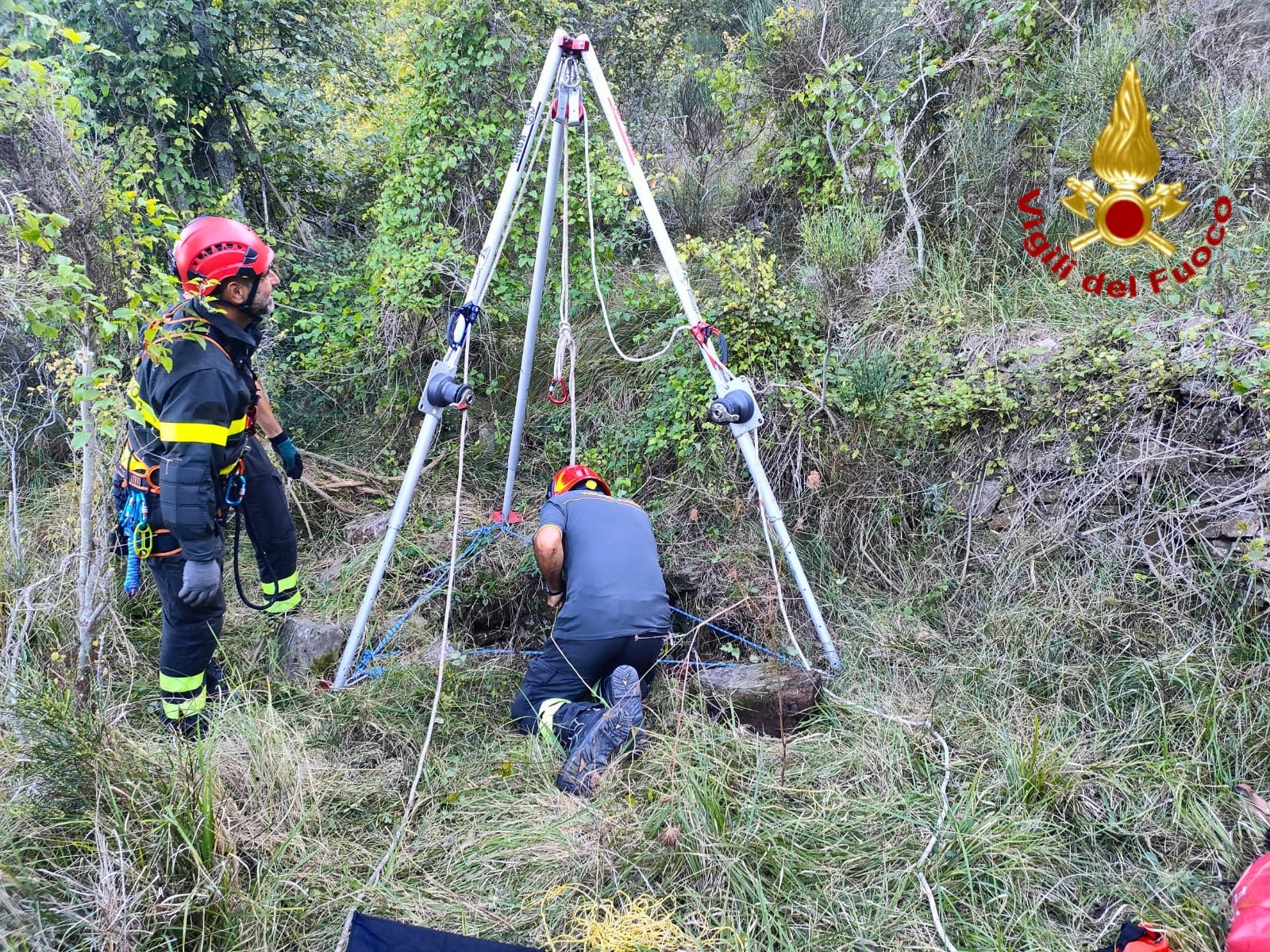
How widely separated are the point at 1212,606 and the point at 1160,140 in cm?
325

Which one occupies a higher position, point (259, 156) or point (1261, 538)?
point (259, 156)

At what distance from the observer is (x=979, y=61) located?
5.30 metres

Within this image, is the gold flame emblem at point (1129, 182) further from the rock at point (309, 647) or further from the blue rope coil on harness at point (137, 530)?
the blue rope coil on harness at point (137, 530)

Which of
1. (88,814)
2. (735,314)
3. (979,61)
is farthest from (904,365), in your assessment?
(88,814)

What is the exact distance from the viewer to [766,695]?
3.59 metres

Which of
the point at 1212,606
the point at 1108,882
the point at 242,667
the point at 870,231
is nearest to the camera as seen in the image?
the point at 1108,882

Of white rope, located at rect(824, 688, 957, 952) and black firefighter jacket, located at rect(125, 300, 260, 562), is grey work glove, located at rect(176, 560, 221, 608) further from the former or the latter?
white rope, located at rect(824, 688, 957, 952)

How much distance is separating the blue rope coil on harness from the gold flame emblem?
5.13m

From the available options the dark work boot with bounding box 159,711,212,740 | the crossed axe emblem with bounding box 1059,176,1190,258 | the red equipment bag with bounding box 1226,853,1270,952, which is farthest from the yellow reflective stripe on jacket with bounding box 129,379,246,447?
the crossed axe emblem with bounding box 1059,176,1190,258

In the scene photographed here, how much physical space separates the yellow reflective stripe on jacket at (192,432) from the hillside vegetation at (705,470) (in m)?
0.25

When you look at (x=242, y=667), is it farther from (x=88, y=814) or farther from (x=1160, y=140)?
(x=1160, y=140)

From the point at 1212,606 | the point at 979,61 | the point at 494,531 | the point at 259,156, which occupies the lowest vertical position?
the point at 494,531

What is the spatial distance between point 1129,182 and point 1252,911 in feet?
13.1

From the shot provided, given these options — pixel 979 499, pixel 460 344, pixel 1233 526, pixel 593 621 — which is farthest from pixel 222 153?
pixel 1233 526
